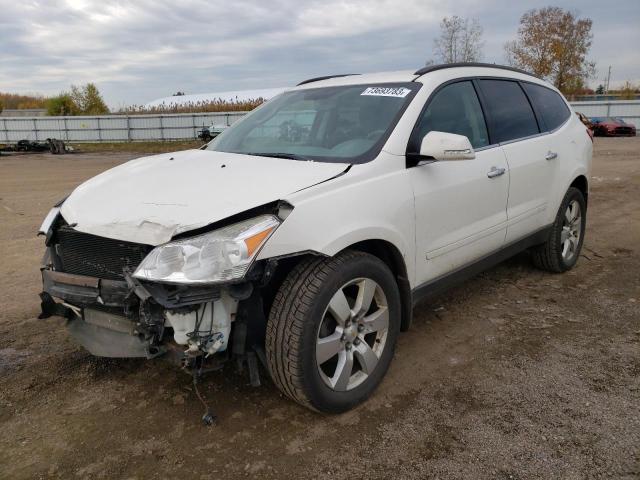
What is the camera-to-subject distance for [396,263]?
3.04 m

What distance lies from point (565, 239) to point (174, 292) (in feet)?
12.8

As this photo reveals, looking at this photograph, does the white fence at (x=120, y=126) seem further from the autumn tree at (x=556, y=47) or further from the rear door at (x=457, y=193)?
the rear door at (x=457, y=193)

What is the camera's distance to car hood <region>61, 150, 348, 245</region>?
2400mm

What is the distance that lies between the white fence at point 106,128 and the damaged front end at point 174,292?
105 feet

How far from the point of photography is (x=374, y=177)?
285cm

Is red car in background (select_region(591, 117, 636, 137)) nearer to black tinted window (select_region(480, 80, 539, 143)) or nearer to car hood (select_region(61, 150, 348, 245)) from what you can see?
black tinted window (select_region(480, 80, 539, 143))

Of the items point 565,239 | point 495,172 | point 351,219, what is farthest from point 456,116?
point 565,239

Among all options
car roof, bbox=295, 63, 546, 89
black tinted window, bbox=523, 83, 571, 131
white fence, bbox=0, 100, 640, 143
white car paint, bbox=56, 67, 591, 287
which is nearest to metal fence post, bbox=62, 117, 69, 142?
white fence, bbox=0, 100, 640, 143

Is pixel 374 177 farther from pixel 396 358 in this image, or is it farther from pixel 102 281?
pixel 102 281

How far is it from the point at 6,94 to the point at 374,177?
11327 cm

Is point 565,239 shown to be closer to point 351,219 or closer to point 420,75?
point 420,75

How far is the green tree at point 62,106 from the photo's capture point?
2232 inches

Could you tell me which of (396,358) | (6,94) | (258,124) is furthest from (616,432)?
(6,94)

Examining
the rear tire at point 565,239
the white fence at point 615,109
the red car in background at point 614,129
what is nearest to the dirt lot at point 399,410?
the rear tire at point 565,239
